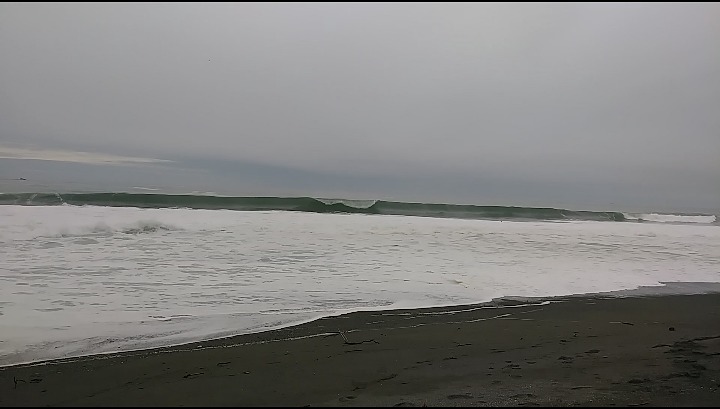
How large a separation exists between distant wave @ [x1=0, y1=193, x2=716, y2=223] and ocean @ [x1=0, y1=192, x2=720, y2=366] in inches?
94.3

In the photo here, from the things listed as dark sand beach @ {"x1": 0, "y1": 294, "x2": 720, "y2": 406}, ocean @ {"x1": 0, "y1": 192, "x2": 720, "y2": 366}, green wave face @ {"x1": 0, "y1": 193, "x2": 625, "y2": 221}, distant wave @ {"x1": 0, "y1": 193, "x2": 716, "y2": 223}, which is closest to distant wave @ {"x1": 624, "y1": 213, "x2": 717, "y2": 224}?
distant wave @ {"x1": 0, "y1": 193, "x2": 716, "y2": 223}

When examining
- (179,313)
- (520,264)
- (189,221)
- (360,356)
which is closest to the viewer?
(360,356)

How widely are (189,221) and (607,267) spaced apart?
1187 centimetres

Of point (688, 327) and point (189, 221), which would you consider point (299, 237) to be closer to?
point (189, 221)

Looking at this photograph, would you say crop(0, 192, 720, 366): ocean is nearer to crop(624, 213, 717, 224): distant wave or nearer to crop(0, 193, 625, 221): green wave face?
crop(0, 193, 625, 221): green wave face

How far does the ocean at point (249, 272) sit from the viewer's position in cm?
546

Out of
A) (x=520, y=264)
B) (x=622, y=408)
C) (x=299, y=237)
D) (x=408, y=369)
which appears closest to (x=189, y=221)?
(x=299, y=237)

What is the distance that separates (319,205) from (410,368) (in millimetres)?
23477

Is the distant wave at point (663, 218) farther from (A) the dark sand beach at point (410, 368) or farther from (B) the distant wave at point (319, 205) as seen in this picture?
(A) the dark sand beach at point (410, 368)

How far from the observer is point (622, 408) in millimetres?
3242

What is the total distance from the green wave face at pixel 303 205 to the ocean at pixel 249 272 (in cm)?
263

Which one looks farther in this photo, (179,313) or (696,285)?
(696,285)

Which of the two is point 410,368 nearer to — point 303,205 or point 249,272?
point 249,272

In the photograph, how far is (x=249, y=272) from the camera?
8.44m
